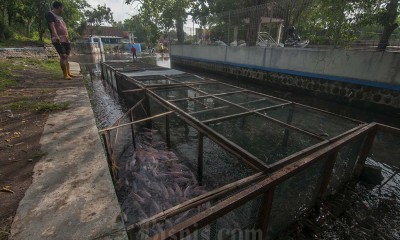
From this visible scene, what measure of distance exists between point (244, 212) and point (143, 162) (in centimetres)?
322

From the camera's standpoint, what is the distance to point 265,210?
2.55m

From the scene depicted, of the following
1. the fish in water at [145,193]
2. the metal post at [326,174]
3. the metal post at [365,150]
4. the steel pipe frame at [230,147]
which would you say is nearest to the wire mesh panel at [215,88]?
the steel pipe frame at [230,147]

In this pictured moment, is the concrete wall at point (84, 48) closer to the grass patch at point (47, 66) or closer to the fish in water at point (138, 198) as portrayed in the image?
the grass patch at point (47, 66)

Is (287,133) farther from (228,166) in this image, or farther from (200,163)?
(200,163)

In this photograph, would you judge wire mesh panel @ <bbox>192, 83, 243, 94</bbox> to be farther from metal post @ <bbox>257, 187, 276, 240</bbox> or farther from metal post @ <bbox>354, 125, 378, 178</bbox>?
metal post @ <bbox>257, 187, 276, 240</bbox>

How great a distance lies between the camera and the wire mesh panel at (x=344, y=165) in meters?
3.88

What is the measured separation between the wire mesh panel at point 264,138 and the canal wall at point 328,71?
5293 millimetres

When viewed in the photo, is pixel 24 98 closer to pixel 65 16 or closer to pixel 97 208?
pixel 97 208

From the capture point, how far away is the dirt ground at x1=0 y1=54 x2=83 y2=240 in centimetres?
251

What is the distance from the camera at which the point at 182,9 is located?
23609mm

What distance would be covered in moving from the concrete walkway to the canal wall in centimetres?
1102

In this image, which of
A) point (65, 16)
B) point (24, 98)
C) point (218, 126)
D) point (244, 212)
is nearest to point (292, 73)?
point (218, 126)

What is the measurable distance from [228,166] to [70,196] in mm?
3925

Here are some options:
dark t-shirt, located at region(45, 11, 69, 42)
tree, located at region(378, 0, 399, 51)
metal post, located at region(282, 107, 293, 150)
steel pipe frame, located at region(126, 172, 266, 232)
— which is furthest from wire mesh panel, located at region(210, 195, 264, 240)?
tree, located at region(378, 0, 399, 51)
